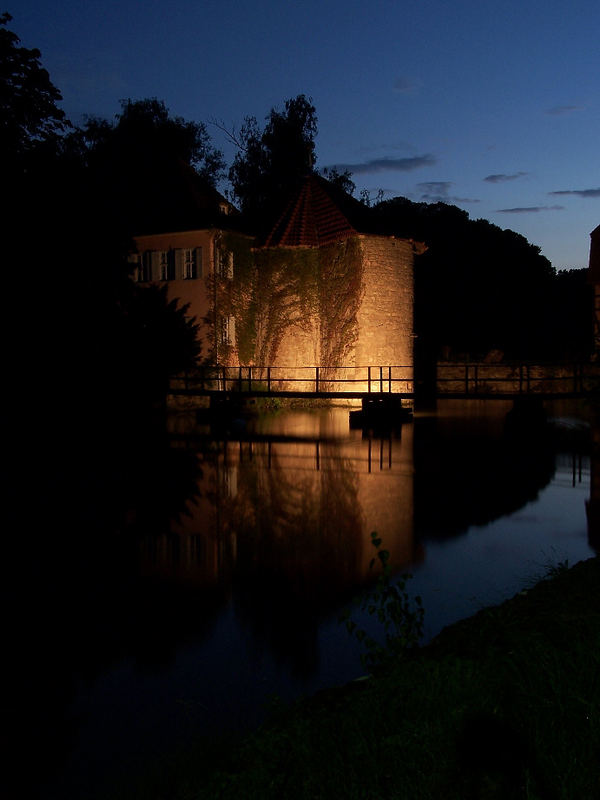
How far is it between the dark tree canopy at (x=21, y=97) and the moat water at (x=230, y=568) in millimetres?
10344

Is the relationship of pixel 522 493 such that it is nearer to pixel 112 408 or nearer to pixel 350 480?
pixel 350 480

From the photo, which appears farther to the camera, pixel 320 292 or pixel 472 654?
pixel 320 292

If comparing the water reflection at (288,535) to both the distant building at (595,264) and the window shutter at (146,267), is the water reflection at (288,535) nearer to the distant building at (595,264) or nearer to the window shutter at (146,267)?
the window shutter at (146,267)

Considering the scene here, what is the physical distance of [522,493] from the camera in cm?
1146

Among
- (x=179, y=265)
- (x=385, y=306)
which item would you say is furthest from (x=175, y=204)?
(x=385, y=306)

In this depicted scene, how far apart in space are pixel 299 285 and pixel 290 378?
3491mm

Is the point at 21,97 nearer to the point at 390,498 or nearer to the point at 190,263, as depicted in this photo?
the point at 190,263

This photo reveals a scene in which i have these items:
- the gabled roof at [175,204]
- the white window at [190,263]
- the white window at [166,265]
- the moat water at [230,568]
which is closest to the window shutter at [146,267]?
the white window at [166,265]

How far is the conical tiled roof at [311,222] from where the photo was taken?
2684 centimetres

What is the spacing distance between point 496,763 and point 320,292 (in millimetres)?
24774

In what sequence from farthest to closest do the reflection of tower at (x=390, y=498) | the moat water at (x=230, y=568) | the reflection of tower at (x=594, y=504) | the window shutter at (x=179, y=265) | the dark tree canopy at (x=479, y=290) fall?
the dark tree canopy at (x=479, y=290), the window shutter at (x=179, y=265), the reflection of tower at (x=594, y=504), the reflection of tower at (x=390, y=498), the moat water at (x=230, y=568)

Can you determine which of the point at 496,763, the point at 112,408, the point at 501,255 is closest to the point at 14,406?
the point at 112,408

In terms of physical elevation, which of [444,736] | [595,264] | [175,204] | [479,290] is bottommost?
[444,736]

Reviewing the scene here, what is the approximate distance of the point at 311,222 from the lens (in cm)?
2752
